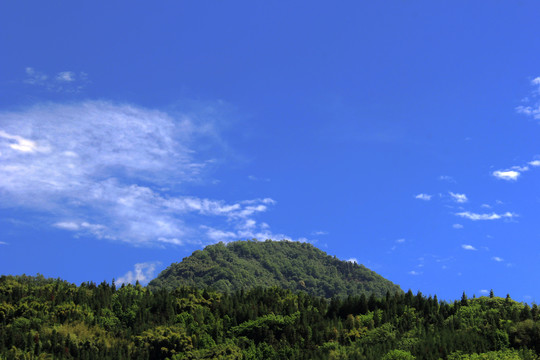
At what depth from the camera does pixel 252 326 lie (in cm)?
5612

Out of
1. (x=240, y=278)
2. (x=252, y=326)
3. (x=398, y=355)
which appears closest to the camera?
(x=398, y=355)

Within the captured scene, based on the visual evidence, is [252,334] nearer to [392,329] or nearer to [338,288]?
[392,329]

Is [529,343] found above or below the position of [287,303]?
below

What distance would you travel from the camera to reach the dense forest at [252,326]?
44.9 meters

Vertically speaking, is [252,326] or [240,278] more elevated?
[240,278]

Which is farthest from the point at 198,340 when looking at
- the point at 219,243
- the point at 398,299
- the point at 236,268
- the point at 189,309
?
the point at 219,243

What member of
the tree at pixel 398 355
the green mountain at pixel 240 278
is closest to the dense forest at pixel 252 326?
the tree at pixel 398 355

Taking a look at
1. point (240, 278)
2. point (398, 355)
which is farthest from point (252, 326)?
point (240, 278)

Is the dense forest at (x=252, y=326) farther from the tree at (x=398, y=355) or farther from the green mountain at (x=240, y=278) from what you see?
the green mountain at (x=240, y=278)

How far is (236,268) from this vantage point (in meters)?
175

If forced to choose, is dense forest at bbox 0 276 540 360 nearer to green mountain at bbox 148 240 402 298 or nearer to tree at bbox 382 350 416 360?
tree at bbox 382 350 416 360

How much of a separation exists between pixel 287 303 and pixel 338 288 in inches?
5207

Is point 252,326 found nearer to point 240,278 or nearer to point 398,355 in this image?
point 398,355

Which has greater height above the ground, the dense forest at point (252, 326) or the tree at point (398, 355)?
the dense forest at point (252, 326)
